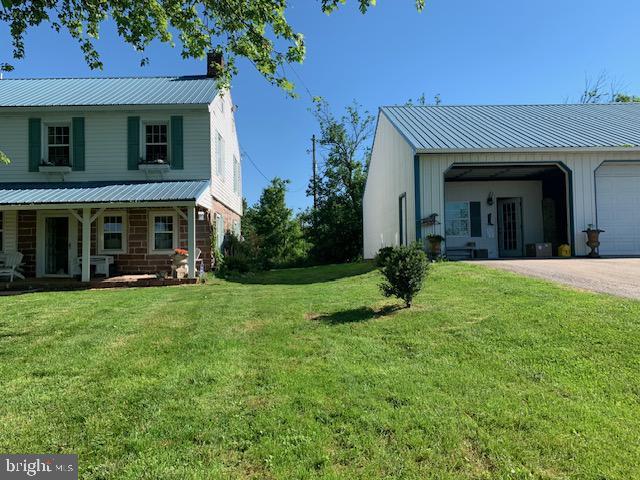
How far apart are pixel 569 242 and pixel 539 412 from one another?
1254 centimetres

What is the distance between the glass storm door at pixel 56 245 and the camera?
14.4 meters

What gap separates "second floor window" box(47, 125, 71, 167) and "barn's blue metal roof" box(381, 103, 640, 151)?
11756 millimetres

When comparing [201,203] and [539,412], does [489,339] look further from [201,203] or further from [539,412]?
[201,203]

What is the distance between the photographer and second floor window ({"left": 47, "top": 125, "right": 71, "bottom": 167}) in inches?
574

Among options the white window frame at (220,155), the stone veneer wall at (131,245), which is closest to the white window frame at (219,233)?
the white window frame at (220,155)

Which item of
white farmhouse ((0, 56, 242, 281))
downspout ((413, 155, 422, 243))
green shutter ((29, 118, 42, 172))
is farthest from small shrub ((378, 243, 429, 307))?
green shutter ((29, 118, 42, 172))

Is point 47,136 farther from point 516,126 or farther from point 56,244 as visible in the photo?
point 516,126

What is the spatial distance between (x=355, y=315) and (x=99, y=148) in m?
12.0

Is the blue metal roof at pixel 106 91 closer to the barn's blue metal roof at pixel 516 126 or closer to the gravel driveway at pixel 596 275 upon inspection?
the barn's blue metal roof at pixel 516 126

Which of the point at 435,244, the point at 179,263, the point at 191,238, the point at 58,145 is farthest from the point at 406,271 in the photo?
the point at 58,145

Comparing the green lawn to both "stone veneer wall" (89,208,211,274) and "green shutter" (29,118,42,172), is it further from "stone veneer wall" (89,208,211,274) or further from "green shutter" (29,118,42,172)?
"green shutter" (29,118,42,172)

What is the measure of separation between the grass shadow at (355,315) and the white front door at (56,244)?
11.2 m

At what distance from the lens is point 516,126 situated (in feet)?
51.8

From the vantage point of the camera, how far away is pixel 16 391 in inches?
160
